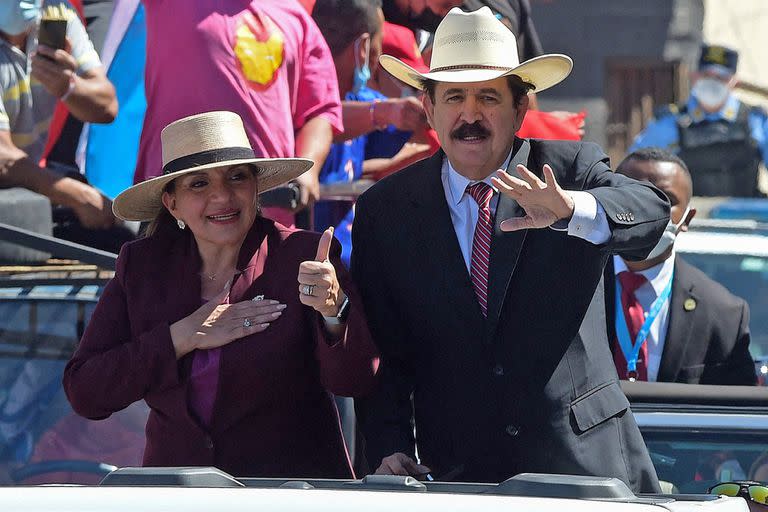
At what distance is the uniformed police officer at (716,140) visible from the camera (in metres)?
9.54

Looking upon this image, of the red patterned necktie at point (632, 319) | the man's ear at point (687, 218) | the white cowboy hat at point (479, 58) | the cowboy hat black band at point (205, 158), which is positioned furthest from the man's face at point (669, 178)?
the cowboy hat black band at point (205, 158)

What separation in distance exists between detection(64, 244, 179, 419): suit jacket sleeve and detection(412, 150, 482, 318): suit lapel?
0.65 meters

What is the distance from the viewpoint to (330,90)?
5.84m

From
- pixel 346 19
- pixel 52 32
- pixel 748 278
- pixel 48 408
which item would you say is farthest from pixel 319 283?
pixel 748 278

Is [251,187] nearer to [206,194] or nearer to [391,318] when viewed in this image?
[206,194]

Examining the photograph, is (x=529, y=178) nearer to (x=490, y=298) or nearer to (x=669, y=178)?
(x=490, y=298)

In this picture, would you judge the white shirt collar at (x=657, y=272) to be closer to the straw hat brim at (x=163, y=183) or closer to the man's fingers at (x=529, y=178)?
the straw hat brim at (x=163, y=183)

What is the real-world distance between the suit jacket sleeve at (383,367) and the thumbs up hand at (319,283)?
287mm

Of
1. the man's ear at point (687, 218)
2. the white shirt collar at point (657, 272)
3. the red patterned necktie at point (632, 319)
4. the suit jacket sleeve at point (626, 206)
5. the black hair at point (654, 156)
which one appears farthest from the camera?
the black hair at point (654, 156)

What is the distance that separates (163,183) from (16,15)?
2221mm

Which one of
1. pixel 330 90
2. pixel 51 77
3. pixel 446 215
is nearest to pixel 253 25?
pixel 330 90

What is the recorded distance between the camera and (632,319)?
4973mm

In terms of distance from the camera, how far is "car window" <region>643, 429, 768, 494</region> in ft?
13.1

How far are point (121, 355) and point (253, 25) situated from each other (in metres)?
2.18
